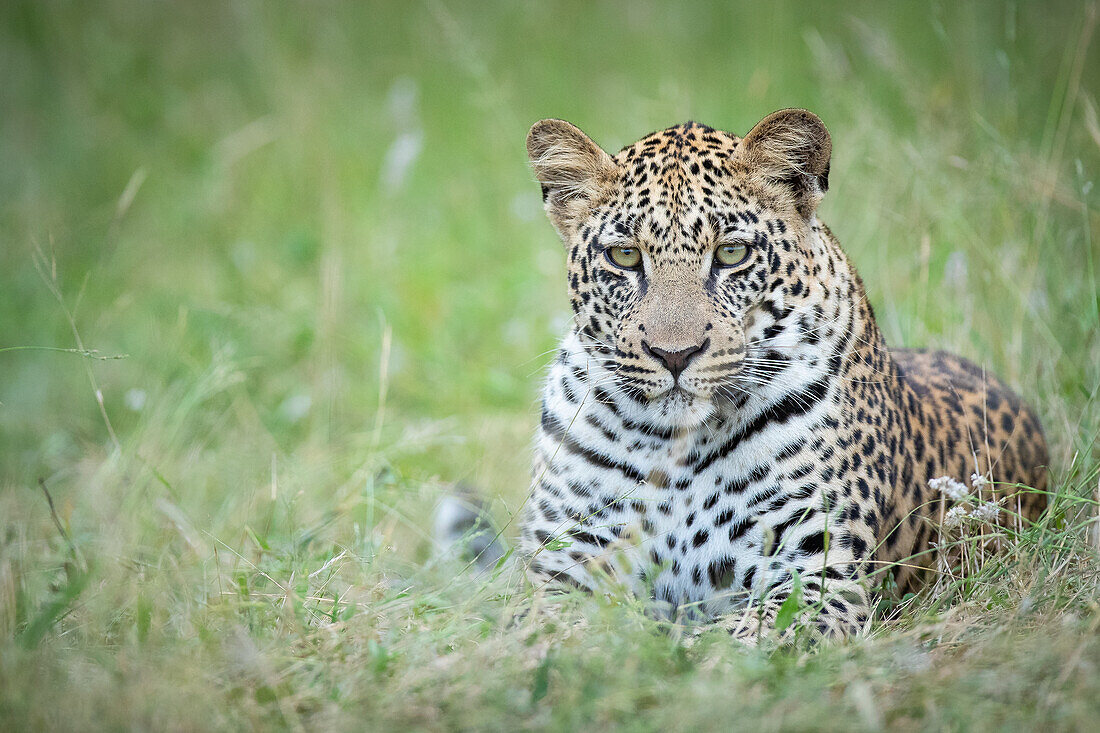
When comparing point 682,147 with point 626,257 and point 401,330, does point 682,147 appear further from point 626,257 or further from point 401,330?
point 401,330

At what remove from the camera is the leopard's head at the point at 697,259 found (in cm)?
393

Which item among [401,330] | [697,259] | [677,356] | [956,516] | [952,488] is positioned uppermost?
[697,259]

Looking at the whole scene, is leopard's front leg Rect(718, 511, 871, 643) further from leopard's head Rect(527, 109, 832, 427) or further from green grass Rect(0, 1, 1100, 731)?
leopard's head Rect(527, 109, 832, 427)

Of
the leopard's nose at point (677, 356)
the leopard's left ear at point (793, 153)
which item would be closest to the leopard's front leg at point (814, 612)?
the leopard's nose at point (677, 356)

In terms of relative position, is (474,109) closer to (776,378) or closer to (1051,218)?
(1051,218)

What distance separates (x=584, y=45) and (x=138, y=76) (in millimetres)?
5320

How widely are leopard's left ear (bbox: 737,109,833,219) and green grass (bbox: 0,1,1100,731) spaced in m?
1.55

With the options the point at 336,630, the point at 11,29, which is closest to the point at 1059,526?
the point at 336,630

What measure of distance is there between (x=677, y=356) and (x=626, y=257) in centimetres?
57

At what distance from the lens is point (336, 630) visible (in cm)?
358

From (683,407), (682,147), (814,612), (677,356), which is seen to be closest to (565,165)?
(682,147)

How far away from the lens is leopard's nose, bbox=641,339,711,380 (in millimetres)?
3863

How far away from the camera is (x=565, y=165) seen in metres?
4.49

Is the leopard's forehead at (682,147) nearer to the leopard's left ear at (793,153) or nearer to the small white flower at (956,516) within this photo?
the leopard's left ear at (793,153)
